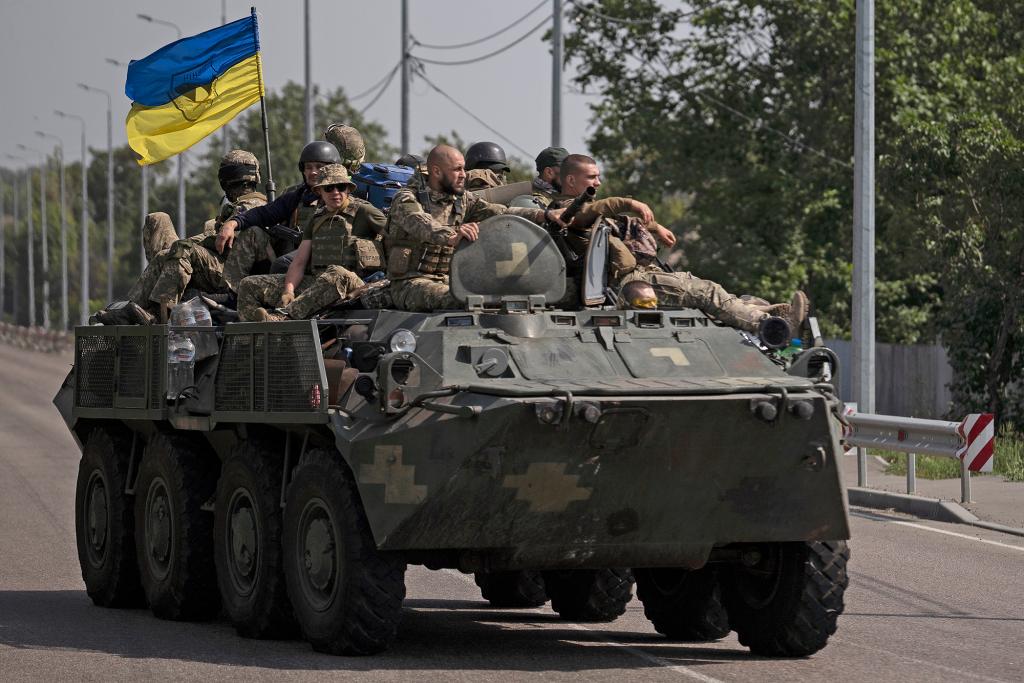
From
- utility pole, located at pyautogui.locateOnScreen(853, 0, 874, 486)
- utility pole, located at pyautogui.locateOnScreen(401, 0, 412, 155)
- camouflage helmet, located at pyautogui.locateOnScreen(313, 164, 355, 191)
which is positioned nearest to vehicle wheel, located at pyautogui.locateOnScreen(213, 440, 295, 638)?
camouflage helmet, located at pyautogui.locateOnScreen(313, 164, 355, 191)

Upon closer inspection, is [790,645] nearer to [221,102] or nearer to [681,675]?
[681,675]

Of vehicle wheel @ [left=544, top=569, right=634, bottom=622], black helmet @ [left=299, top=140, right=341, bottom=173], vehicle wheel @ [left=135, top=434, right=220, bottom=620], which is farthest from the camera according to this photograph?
black helmet @ [left=299, top=140, right=341, bottom=173]

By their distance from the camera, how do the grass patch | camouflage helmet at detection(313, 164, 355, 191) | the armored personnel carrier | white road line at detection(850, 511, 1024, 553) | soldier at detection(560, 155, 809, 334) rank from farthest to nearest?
the grass patch, white road line at detection(850, 511, 1024, 553), camouflage helmet at detection(313, 164, 355, 191), soldier at detection(560, 155, 809, 334), the armored personnel carrier

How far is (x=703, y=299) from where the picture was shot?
11156 millimetres

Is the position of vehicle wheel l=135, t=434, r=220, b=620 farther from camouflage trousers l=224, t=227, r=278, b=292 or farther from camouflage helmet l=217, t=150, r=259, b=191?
camouflage helmet l=217, t=150, r=259, b=191

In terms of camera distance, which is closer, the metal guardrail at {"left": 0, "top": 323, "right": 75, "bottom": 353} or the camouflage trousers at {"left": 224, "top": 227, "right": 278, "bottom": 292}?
the camouflage trousers at {"left": 224, "top": 227, "right": 278, "bottom": 292}

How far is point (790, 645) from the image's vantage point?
10.3 meters

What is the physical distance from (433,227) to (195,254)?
10.2 feet

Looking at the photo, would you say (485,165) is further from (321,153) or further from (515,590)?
(515,590)

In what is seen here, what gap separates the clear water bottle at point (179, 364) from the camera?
12.1 m

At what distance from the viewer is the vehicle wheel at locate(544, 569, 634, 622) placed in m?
12.1

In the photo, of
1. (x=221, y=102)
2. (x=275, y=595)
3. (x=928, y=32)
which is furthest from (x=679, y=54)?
(x=275, y=595)

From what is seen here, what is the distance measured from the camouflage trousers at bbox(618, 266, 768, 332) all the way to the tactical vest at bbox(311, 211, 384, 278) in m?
1.75

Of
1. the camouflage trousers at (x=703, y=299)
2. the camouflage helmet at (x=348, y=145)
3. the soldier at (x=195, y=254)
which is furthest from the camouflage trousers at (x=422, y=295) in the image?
the camouflage helmet at (x=348, y=145)
